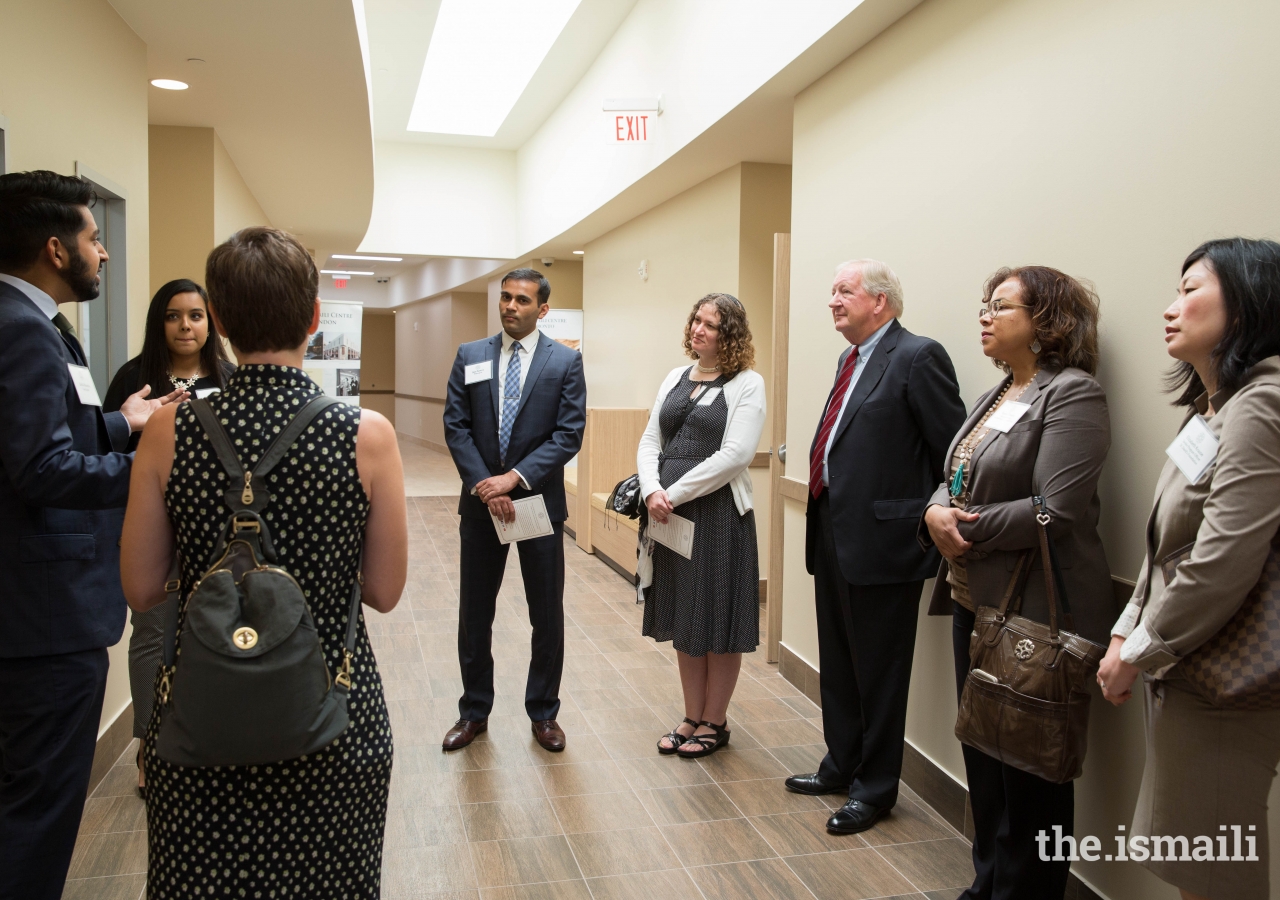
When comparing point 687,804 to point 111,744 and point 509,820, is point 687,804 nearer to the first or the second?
point 509,820

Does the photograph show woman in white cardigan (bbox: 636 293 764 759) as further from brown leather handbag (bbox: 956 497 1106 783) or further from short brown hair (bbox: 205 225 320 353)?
short brown hair (bbox: 205 225 320 353)

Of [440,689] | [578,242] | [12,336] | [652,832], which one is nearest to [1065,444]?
[652,832]

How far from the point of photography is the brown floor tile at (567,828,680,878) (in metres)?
2.86

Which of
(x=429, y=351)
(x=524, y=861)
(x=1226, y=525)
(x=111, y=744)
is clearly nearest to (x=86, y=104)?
(x=111, y=744)

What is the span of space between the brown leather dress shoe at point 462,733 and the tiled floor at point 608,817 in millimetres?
39

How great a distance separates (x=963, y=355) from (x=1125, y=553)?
1.02m

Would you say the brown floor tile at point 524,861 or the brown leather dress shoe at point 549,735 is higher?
the brown leather dress shoe at point 549,735

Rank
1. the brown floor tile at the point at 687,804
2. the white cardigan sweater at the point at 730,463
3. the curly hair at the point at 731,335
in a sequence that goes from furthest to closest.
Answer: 1. the curly hair at the point at 731,335
2. the white cardigan sweater at the point at 730,463
3. the brown floor tile at the point at 687,804

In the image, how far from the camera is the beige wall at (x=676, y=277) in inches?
244

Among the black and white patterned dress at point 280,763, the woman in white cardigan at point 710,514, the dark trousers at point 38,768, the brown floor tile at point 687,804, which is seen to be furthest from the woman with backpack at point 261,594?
the woman in white cardigan at point 710,514

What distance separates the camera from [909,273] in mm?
3643

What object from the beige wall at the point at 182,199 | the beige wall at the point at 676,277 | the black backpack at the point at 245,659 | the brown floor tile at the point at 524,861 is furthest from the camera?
the beige wall at the point at 676,277

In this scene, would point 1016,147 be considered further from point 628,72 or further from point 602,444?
point 602,444

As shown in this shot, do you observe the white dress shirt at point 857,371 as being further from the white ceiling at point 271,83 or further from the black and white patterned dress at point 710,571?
the white ceiling at point 271,83
